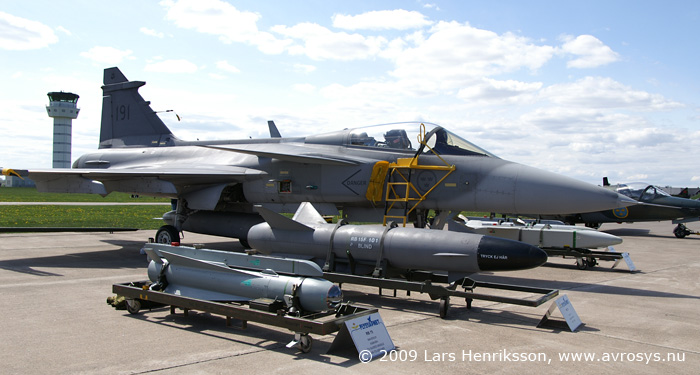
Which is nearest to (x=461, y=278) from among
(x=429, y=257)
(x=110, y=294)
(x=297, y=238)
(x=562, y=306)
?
(x=429, y=257)

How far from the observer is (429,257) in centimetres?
736

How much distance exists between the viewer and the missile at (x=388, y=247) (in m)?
7.09

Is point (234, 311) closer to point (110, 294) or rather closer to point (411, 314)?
point (411, 314)

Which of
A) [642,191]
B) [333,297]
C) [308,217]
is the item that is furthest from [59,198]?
[333,297]

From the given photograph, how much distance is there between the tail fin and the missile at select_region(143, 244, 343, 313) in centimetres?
965

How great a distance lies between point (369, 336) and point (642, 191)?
64.4 ft

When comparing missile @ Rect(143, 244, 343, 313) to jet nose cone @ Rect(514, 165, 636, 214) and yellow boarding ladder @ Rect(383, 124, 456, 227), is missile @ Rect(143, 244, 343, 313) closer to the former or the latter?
yellow boarding ladder @ Rect(383, 124, 456, 227)

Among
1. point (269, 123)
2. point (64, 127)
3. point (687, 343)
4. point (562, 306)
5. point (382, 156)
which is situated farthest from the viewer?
point (64, 127)

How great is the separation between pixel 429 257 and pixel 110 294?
4835 mm

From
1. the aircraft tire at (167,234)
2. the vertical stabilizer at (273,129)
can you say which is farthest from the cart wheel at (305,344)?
the vertical stabilizer at (273,129)

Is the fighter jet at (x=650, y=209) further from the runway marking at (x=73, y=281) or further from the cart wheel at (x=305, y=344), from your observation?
the cart wheel at (x=305, y=344)

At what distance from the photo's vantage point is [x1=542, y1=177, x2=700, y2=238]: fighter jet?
20.5 m

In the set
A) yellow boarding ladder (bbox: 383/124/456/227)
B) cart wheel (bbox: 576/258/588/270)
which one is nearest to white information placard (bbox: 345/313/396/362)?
yellow boarding ladder (bbox: 383/124/456/227)

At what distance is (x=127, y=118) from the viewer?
16.6 meters
